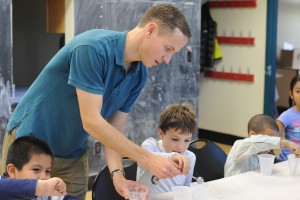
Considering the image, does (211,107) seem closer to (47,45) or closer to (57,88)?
(47,45)

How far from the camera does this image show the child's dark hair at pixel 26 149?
1.99 metres

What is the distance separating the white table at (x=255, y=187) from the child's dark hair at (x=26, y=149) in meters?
0.57

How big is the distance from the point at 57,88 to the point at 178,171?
0.67 m

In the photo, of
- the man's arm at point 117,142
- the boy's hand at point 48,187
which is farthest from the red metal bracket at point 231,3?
the boy's hand at point 48,187

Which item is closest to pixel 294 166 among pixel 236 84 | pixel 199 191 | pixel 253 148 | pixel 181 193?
pixel 253 148

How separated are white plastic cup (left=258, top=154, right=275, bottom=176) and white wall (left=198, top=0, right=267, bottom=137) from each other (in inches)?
153

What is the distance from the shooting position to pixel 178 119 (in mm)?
2641

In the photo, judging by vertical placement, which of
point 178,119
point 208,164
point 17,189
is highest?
point 178,119

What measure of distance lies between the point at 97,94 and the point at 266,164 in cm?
118

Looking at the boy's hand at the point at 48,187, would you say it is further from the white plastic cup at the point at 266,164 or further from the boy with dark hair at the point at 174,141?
the white plastic cup at the point at 266,164

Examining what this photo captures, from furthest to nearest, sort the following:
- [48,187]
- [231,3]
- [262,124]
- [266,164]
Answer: [231,3] → [262,124] → [266,164] → [48,187]

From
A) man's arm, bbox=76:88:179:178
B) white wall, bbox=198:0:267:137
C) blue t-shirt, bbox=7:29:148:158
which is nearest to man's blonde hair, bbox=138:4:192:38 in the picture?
blue t-shirt, bbox=7:29:148:158

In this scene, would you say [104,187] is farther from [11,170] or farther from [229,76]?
[229,76]

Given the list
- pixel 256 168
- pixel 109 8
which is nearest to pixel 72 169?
pixel 256 168
